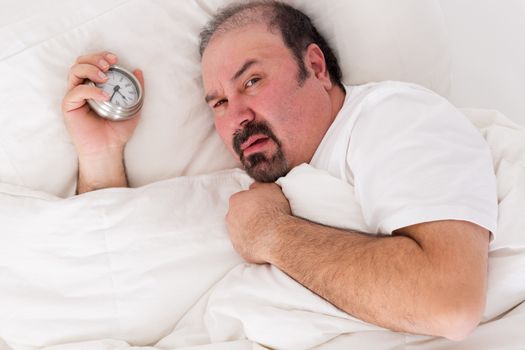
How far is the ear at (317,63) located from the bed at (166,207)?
103 mm

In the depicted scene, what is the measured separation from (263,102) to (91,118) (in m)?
0.41

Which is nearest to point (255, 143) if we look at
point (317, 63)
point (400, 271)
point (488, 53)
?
point (317, 63)

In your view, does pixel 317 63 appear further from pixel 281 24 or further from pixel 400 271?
pixel 400 271

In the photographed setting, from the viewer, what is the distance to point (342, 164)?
136cm

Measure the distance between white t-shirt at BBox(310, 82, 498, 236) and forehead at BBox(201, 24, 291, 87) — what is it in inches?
10.6

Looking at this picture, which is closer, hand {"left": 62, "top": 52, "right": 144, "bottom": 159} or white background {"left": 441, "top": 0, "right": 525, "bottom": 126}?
hand {"left": 62, "top": 52, "right": 144, "bottom": 159}

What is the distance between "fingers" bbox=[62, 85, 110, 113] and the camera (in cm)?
142

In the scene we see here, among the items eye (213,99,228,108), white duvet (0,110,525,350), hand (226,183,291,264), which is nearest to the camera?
white duvet (0,110,525,350)

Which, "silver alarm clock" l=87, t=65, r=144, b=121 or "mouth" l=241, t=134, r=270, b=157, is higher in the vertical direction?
"silver alarm clock" l=87, t=65, r=144, b=121

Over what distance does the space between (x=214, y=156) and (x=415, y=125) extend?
60cm

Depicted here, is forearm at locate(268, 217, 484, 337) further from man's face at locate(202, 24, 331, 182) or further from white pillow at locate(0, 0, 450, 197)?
white pillow at locate(0, 0, 450, 197)

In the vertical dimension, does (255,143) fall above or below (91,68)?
below

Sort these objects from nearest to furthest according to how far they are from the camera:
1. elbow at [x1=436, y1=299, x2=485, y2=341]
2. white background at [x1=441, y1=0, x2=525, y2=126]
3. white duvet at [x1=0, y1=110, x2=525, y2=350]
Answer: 1. elbow at [x1=436, y1=299, x2=485, y2=341]
2. white duvet at [x1=0, y1=110, x2=525, y2=350]
3. white background at [x1=441, y1=0, x2=525, y2=126]

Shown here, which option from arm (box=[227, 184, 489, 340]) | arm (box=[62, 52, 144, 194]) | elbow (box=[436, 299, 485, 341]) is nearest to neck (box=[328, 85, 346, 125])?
arm (box=[227, 184, 489, 340])
